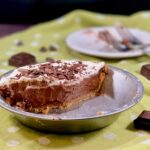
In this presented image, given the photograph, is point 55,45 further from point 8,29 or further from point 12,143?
point 12,143

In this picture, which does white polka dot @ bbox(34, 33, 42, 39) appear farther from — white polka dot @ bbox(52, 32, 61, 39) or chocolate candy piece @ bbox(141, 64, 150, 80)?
chocolate candy piece @ bbox(141, 64, 150, 80)

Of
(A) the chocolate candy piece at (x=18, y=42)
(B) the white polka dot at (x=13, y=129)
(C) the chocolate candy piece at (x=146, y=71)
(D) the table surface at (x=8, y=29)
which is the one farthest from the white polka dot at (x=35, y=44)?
(B) the white polka dot at (x=13, y=129)

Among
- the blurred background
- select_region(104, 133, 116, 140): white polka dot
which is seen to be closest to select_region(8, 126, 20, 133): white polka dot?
select_region(104, 133, 116, 140): white polka dot

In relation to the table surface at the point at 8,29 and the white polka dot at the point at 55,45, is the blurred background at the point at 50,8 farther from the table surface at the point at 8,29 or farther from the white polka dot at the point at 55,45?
the white polka dot at the point at 55,45

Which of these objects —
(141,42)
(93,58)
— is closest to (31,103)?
(93,58)

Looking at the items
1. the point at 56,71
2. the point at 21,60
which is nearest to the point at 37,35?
the point at 21,60
